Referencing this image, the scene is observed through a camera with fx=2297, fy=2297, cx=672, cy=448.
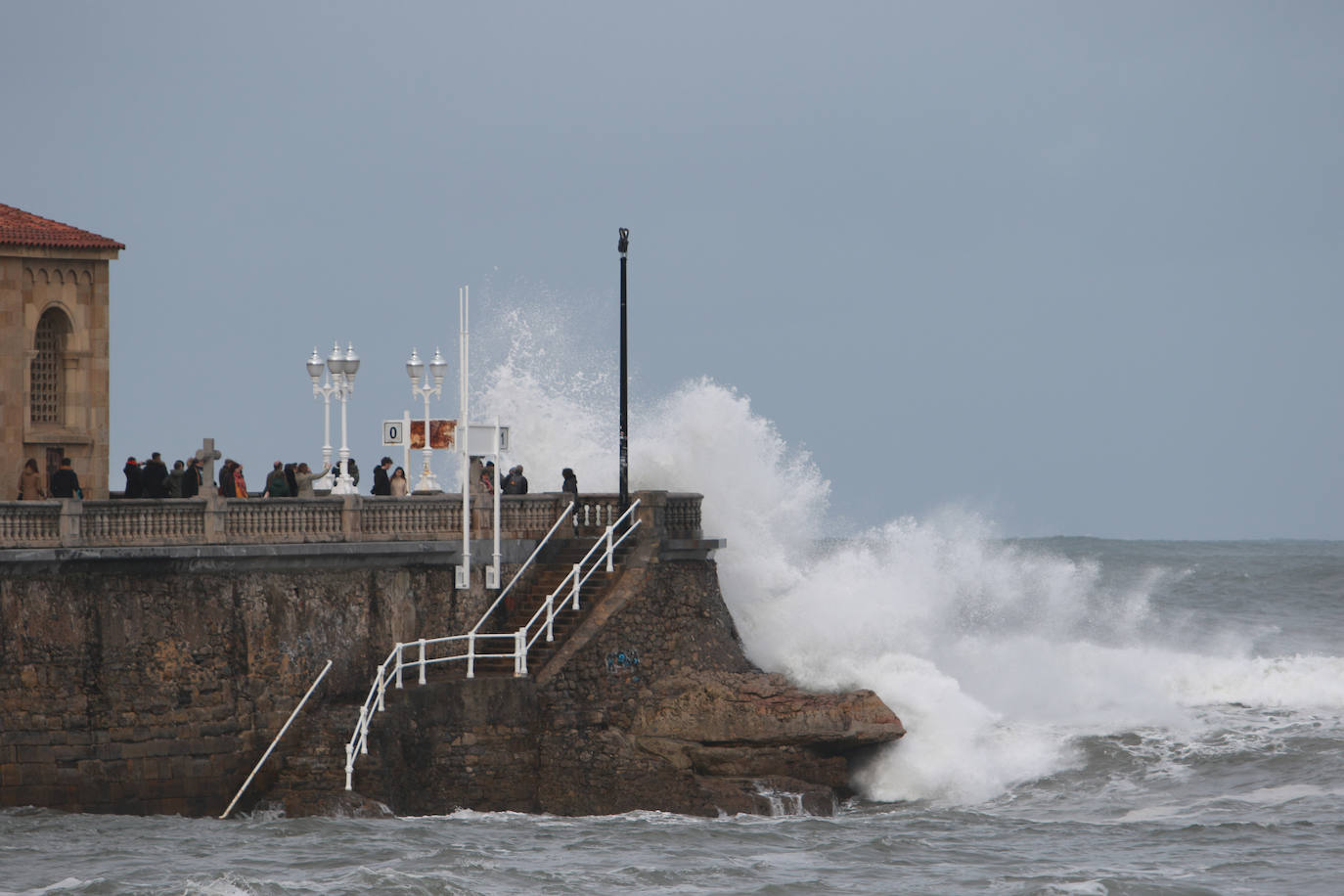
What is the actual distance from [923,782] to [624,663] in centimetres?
450

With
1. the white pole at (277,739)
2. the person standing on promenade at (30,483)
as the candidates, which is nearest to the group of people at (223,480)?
the person standing on promenade at (30,483)

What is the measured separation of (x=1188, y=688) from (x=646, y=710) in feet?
39.7

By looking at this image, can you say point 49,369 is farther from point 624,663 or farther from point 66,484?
point 624,663

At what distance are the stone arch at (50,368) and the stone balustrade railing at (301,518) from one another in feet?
14.4

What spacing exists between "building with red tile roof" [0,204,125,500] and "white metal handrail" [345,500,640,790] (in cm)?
550

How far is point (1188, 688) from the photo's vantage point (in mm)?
38062

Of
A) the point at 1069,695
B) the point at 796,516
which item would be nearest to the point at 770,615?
the point at 796,516

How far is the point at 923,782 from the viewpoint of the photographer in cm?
3102

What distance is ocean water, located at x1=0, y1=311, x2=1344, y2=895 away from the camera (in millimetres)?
24484

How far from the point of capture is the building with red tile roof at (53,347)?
100 ft

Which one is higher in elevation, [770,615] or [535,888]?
[770,615]

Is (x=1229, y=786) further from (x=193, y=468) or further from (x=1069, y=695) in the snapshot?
(x=193, y=468)

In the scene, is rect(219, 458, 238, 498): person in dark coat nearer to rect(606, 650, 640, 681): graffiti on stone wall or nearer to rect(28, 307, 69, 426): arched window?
rect(28, 307, 69, 426): arched window

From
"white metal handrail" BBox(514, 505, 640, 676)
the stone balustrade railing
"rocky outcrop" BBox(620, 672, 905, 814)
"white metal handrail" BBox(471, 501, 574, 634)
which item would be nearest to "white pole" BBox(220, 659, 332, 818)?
the stone balustrade railing
